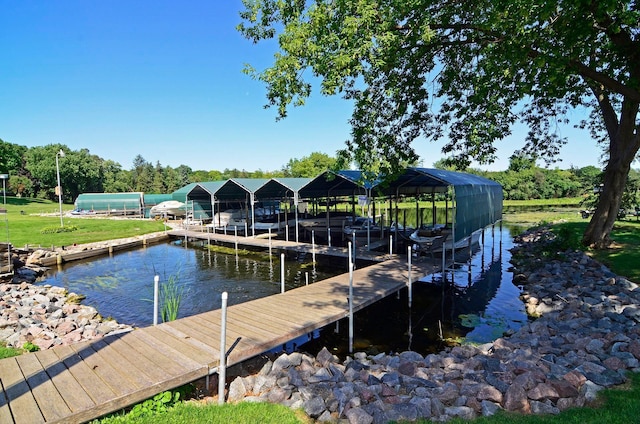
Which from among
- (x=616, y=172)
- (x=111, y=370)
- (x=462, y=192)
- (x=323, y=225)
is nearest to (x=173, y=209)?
(x=323, y=225)

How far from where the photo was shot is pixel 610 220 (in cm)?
1408

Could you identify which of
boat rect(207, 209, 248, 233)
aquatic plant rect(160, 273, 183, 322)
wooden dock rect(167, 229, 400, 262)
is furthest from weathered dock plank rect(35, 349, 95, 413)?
boat rect(207, 209, 248, 233)

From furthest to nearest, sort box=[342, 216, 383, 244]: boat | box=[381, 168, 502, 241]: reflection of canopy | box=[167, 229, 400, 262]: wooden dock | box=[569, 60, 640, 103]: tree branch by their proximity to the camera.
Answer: box=[342, 216, 383, 244]: boat, box=[167, 229, 400, 262]: wooden dock, box=[381, 168, 502, 241]: reflection of canopy, box=[569, 60, 640, 103]: tree branch

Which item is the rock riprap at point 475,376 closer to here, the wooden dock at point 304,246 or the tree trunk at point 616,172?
the tree trunk at point 616,172

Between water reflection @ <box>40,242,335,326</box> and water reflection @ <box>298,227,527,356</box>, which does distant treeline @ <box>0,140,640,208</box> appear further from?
water reflection @ <box>298,227,527,356</box>

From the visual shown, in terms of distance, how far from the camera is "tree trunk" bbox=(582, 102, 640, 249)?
42.1ft

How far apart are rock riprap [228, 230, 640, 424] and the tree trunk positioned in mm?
6520

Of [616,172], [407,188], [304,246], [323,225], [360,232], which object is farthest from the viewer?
[323,225]

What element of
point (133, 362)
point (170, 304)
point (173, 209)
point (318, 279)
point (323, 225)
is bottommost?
point (318, 279)

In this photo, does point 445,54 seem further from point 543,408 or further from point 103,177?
point 103,177

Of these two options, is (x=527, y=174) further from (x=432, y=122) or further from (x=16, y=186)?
(x=16, y=186)

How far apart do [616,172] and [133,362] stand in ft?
54.3

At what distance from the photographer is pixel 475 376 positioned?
5.62m

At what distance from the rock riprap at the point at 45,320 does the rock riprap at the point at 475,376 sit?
4243 mm
